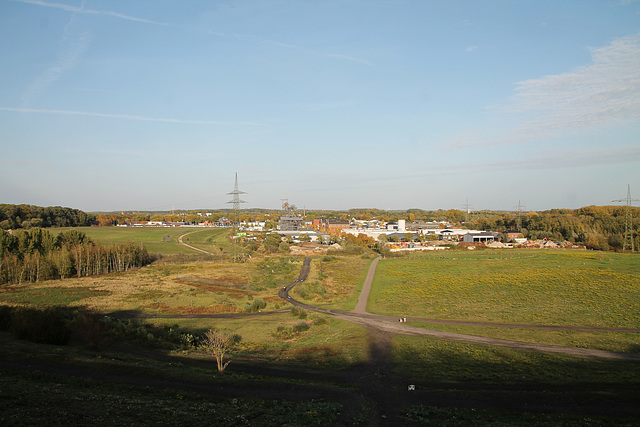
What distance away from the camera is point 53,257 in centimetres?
6750

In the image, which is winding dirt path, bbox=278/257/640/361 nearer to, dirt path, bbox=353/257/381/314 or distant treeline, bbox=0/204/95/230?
dirt path, bbox=353/257/381/314

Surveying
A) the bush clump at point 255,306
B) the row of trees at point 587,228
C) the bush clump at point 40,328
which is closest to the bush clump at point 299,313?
the bush clump at point 255,306

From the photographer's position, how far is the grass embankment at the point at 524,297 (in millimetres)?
33031

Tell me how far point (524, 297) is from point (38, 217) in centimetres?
17584

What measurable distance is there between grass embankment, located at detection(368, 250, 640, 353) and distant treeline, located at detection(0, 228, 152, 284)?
57.2 metres

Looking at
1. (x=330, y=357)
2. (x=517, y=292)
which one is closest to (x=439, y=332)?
(x=330, y=357)

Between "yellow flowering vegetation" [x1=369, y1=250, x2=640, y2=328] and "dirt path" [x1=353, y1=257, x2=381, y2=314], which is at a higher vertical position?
"yellow flowering vegetation" [x1=369, y1=250, x2=640, y2=328]

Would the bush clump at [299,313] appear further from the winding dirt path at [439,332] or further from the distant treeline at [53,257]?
the distant treeline at [53,257]

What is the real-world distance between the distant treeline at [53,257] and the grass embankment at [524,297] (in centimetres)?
5721

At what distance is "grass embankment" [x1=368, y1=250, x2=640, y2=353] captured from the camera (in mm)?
33031

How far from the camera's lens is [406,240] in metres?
125

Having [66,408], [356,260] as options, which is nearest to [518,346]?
[66,408]

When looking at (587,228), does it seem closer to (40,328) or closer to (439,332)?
(439,332)

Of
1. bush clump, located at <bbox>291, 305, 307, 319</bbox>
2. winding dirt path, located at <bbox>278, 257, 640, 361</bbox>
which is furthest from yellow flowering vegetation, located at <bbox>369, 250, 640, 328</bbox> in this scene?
bush clump, located at <bbox>291, 305, 307, 319</bbox>
